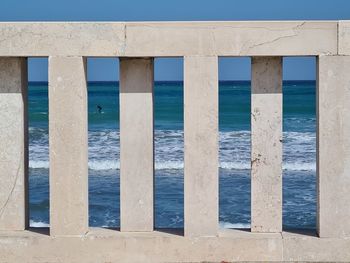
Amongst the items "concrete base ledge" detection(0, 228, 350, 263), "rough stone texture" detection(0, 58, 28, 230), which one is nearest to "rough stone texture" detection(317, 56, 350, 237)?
"concrete base ledge" detection(0, 228, 350, 263)

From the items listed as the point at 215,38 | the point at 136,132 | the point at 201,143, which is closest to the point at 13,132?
the point at 136,132

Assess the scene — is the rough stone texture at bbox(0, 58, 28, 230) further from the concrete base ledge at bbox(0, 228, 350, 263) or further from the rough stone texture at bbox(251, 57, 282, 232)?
the rough stone texture at bbox(251, 57, 282, 232)

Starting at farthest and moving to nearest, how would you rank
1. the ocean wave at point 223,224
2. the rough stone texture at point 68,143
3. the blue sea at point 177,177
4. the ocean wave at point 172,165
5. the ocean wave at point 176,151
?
the ocean wave at point 176,151 → the ocean wave at point 172,165 → the blue sea at point 177,177 → the ocean wave at point 223,224 → the rough stone texture at point 68,143

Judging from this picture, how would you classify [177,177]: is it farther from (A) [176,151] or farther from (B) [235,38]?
(B) [235,38]

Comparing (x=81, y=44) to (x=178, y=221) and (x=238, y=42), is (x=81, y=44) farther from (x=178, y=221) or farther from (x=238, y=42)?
(x=178, y=221)

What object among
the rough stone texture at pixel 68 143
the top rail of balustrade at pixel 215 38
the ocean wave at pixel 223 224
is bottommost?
the ocean wave at pixel 223 224

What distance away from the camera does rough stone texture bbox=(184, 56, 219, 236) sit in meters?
6.27

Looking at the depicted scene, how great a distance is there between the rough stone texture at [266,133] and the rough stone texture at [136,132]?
0.83 metres

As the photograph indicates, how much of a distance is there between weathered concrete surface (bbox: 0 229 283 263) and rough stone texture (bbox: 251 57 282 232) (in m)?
0.32

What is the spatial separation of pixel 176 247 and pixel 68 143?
1200 mm

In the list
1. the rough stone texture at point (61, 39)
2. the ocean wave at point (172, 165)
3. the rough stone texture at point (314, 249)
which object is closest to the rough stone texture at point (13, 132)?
the rough stone texture at point (61, 39)

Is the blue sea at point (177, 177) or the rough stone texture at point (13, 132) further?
the blue sea at point (177, 177)

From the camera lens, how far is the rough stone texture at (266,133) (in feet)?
21.0

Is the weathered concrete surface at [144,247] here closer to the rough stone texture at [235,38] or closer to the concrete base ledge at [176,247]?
the concrete base ledge at [176,247]
